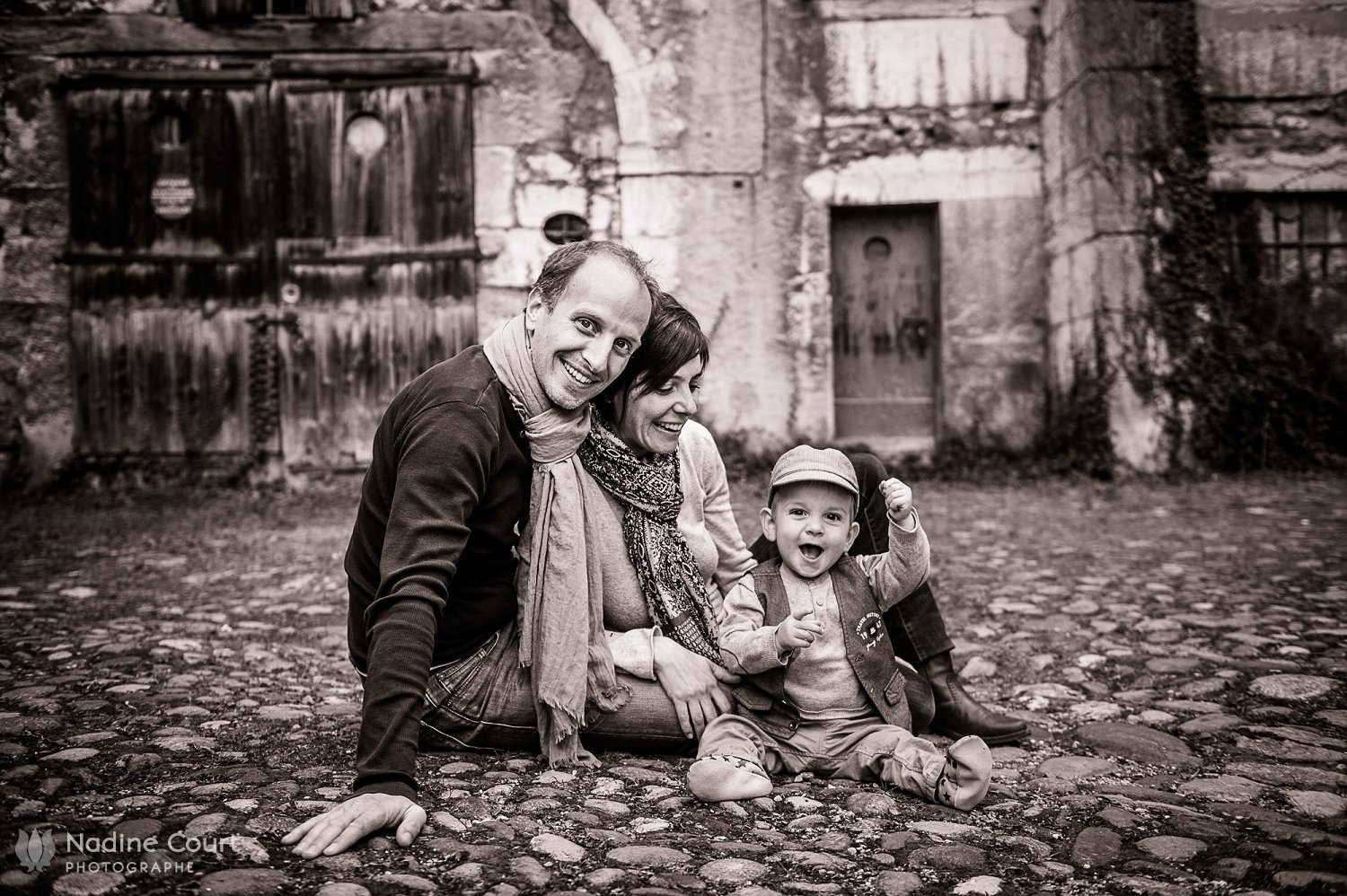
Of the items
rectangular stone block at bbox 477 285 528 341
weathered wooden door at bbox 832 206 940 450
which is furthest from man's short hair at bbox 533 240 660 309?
weathered wooden door at bbox 832 206 940 450

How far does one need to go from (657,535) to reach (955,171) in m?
6.52

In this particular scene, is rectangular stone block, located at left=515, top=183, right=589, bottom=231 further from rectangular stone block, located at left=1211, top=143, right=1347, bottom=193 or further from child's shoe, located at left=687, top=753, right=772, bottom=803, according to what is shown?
child's shoe, located at left=687, top=753, right=772, bottom=803

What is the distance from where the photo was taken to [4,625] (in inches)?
160

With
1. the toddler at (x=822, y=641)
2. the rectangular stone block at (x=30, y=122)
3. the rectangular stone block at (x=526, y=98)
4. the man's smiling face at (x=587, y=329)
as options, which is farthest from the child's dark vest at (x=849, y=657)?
the rectangular stone block at (x=30, y=122)

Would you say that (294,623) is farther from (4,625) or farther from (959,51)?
(959,51)

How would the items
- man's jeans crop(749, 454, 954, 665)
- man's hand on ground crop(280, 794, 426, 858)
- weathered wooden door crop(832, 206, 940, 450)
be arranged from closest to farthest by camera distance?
man's hand on ground crop(280, 794, 426, 858)
man's jeans crop(749, 454, 954, 665)
weathered wooden door crop(832, 206, 940, 450)

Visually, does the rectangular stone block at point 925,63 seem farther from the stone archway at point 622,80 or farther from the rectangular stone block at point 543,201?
the rectangular stone block at point 543,201

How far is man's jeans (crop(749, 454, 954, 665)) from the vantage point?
2807 millimetres

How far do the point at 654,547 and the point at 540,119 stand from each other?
6.24 metres

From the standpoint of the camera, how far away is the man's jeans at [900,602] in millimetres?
2807

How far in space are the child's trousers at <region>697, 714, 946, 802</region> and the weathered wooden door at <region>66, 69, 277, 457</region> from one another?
667cm

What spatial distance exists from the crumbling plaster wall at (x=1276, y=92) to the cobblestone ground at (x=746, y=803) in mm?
4214

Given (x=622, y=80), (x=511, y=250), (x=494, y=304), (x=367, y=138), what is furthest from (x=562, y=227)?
(x=367, y=138)

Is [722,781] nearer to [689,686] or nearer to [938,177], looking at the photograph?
[689,686]
